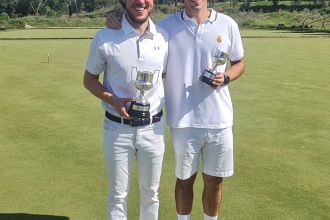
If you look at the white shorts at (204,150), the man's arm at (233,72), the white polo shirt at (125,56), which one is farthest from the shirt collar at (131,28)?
the white shorts at (204,150)

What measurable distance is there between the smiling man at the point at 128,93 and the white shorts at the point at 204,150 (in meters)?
0.24

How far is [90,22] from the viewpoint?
259 ft

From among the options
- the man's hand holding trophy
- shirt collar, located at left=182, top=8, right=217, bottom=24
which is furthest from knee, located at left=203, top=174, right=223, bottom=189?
shirt collar, located at left=182, top=8, right=217, bottom=24

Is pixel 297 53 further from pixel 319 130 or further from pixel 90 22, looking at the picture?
pixel 90 22

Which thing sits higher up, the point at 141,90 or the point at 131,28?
the point at 131,28

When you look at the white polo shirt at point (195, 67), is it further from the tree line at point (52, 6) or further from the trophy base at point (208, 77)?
the tree line at point (52, 6)

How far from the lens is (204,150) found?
4332 mm

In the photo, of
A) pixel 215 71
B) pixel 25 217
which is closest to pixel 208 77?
pixel 215 71

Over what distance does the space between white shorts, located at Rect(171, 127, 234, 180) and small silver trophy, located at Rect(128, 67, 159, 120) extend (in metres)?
0.56

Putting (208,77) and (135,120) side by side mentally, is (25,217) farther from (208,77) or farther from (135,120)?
(208,77)

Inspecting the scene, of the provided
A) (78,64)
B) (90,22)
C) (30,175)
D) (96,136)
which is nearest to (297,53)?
(78,64)

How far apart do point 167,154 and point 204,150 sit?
3.00 meters

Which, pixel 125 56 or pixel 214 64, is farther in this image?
pixel 214 64

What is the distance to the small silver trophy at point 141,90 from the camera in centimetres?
369
